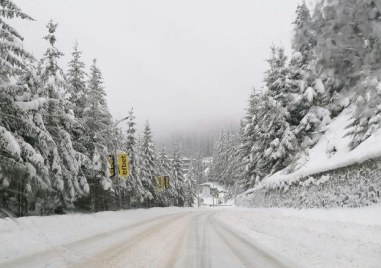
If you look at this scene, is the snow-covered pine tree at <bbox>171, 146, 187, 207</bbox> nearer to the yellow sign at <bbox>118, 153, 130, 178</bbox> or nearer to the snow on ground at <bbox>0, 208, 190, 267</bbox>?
the yellow sign at <bbox>118, 153, 130, 178</bbox>

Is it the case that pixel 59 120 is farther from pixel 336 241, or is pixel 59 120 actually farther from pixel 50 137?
pixel 336 241

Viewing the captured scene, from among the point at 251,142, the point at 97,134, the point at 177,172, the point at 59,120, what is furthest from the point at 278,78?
the point at 177,172

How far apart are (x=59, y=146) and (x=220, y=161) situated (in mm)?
113674

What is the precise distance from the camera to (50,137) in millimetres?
17641

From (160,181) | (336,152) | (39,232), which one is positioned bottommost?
(39,232)

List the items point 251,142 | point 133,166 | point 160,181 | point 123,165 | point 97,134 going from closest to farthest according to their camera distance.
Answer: point 97,134, point 123,165, point 133,166, point 251,142, point 160,181

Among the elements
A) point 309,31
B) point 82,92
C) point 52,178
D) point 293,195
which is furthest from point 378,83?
point 82,92

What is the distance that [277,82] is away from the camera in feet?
132

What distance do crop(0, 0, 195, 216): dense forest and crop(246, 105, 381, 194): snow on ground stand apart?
1231 cm

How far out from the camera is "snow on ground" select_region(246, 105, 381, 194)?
16797 millimetres

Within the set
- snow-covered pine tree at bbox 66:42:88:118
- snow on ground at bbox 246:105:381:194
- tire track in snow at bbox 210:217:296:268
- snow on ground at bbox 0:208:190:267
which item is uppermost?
snow-covered pine tree at bbox 66:42:88:118

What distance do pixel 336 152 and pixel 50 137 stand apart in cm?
1523

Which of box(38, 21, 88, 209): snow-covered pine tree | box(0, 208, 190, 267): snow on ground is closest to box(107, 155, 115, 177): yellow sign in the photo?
box(38, 21, 88, 209): snow-covered pine tree

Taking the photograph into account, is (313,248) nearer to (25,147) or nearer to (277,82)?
(25,147)
